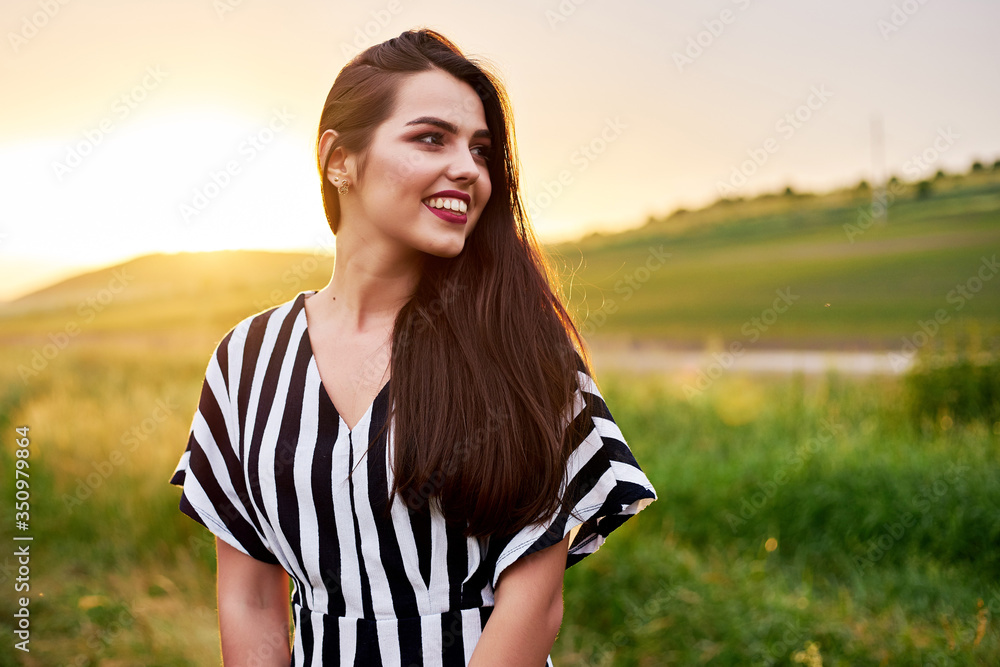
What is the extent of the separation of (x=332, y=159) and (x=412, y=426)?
675 mm

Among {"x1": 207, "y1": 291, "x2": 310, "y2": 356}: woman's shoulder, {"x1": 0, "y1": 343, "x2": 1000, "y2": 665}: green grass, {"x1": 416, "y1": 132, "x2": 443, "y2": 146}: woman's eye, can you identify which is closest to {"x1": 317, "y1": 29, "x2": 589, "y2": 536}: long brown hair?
{"x1": 416, "y1": 132, "x2": 443, "y2": 146}: woman's eye

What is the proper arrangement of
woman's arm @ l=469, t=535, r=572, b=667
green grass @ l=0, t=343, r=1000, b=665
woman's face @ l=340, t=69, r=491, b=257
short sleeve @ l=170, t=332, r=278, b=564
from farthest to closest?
1. green grass @ l=0, t=343, r=1000, b=665
2. short sleeve @ l=170, t=332, r=278, b=564
3. woman's face @ l=340, t=69, r=491, b=257
4. woman's arm @ l=469, t=535, r=572, b=667

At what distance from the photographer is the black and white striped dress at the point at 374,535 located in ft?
4.91

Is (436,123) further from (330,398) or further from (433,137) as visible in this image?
(330,398)

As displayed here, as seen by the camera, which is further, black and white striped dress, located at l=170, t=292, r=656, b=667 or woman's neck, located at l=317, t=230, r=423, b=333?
woman's neck, located at l=317, t=230, r=423, b=333

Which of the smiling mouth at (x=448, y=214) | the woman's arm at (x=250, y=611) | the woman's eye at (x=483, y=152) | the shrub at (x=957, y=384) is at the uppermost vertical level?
the woman's eye at (x=483, y=152)

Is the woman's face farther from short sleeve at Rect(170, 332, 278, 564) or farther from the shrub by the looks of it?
the shrub

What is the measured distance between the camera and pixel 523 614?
4.71 ft

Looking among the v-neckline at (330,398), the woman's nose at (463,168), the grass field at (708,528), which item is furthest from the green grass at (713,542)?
the woman's nose at (463,168)

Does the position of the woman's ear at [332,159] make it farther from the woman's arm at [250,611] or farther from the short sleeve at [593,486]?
the woman's arm at [250,611]

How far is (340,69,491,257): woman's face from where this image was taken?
1.56m

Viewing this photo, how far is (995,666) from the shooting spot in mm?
2783

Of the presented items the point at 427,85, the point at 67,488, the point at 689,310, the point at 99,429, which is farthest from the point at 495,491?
the point at 689,310

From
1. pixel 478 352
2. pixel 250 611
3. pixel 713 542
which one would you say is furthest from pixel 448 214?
pixel 713 542
